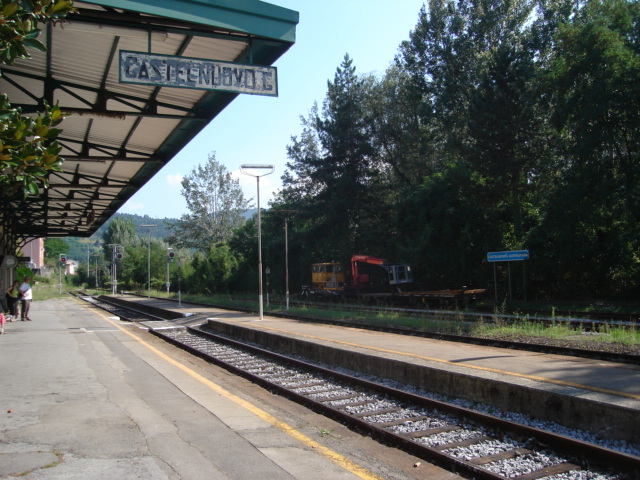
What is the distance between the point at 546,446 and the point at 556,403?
3.64 ft

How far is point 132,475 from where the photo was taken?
4.76 metres

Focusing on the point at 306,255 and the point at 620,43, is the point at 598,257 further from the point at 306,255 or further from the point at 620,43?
the point at 306,255

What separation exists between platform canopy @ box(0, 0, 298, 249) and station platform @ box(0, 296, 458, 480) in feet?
15.7

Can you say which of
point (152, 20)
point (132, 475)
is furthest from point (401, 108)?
point (132, 475)

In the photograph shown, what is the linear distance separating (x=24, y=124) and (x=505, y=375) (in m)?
7.32

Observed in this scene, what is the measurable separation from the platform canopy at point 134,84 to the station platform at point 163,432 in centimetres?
477

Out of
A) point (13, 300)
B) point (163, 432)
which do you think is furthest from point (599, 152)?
point (13, 300)

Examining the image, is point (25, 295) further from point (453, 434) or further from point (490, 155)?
point (490, 155)

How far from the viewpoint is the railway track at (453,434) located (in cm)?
526

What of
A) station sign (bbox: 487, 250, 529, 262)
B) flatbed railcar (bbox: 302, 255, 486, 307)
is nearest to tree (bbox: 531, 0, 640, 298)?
station sign (bbox: 487, 250, 529, 262)

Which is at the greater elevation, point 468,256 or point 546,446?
point 468,256

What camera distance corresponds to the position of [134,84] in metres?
8.08

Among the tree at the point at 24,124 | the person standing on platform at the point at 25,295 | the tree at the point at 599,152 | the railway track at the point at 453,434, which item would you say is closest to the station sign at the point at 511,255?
the tree at the point at 599,152

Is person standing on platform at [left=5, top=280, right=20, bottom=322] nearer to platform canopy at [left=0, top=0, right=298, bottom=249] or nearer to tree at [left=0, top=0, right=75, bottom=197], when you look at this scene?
platform canopy at [left=0, top=0, right=298, bottom=249]
